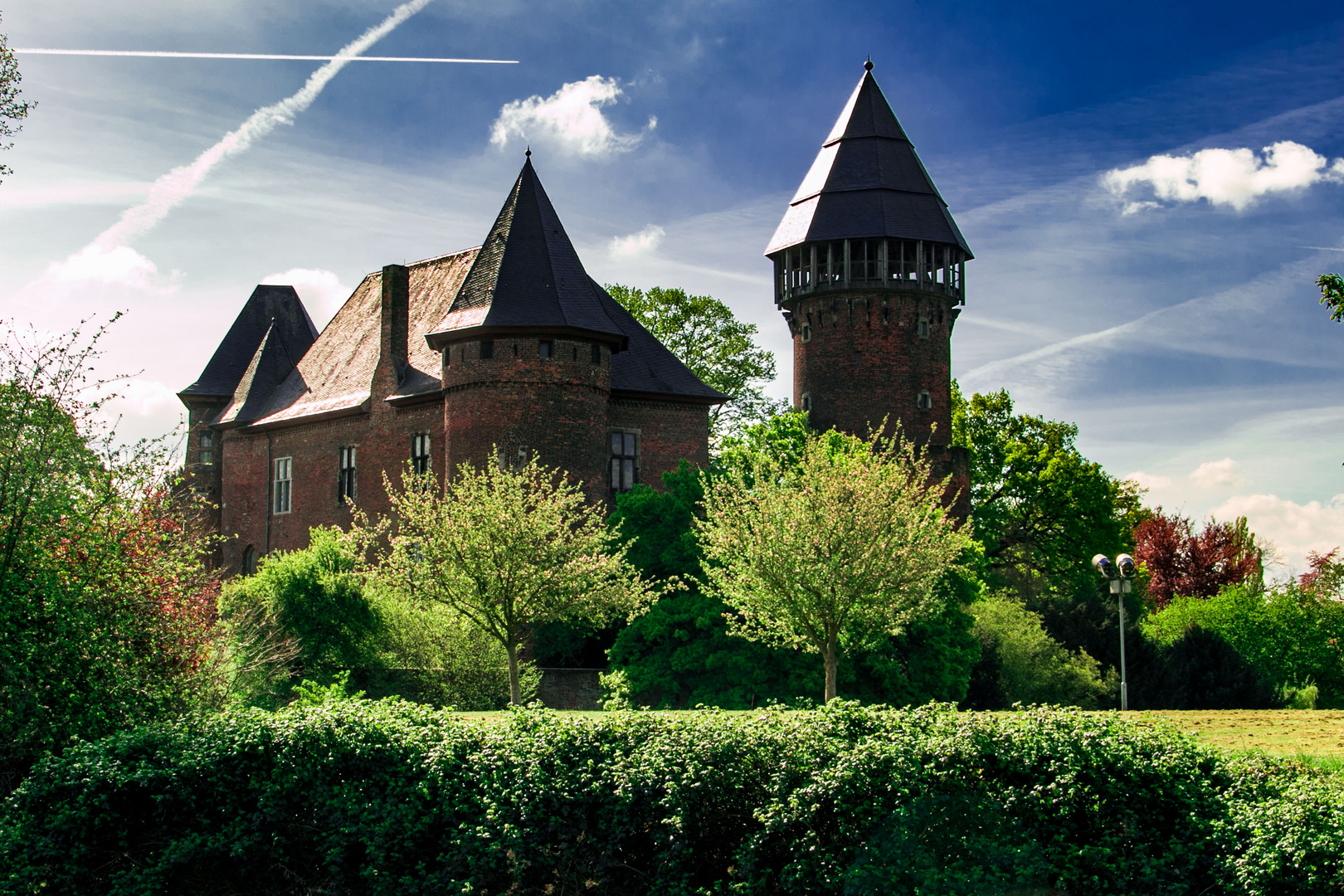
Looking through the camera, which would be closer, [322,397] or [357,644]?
[357,644]

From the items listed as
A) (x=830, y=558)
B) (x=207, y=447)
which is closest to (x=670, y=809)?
(x=830, y=558)

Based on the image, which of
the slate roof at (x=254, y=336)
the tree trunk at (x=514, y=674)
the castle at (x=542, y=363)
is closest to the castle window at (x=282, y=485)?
the castle at (x=542, y=363)

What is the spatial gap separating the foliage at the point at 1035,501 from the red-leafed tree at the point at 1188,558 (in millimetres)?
11258

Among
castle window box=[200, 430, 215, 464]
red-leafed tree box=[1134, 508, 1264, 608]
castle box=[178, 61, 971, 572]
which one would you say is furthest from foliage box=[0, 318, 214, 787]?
red-leafed tree box=[1134, 508, 1264, 608]

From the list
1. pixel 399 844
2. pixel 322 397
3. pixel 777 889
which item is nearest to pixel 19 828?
pixel 399 844

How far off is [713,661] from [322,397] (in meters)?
19.6

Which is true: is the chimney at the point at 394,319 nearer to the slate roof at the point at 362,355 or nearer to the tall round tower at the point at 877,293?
the slate roof at the point at 362,355

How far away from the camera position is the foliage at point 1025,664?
34375mm

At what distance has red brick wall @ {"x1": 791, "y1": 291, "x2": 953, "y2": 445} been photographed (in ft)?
135

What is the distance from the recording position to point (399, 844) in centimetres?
1056

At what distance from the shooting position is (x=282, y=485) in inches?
1613

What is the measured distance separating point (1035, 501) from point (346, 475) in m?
26.6

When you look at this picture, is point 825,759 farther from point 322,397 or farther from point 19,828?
point 322,397

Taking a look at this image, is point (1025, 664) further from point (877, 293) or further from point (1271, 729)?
point (1271, 729)
